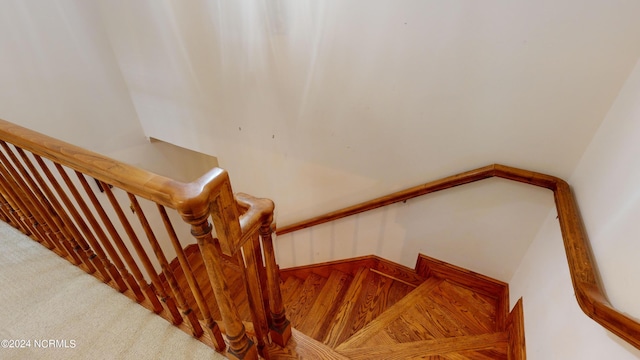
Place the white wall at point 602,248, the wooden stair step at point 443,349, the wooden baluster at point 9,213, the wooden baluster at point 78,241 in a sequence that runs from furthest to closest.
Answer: the wooden baluster at point 9,213, the wooden stair step at point 443,349, the wooden baluster at point 78,241, the white wall at point 602,248

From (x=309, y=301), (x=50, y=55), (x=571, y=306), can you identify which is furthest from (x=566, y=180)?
(x=50, y=55)

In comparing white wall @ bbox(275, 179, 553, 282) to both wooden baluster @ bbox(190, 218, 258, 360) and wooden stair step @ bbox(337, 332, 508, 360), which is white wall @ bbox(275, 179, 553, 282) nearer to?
wooden stair step @ bbox(337, 332, 508, 360)

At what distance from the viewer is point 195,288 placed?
0.95 metres

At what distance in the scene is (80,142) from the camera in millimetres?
2498

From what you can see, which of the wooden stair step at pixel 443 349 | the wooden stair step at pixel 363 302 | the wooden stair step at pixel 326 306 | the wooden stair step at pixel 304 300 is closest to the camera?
the wooden stair step at pixel 443 349

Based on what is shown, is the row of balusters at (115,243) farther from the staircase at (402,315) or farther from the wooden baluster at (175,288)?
the staircase at (402,315)

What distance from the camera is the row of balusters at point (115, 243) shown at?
0.90 metres

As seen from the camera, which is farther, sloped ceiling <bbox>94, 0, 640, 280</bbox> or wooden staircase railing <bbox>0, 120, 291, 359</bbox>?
sloped ceiling <bbox>94, 0, 640, 280</bbox>

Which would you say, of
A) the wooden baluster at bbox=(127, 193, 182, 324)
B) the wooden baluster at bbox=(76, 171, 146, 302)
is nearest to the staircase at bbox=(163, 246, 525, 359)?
the wooden baluster at bbox=(127, 193, 182, 324)

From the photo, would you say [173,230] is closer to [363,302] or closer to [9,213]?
[363,302]

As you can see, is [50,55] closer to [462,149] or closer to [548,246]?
[462,149]

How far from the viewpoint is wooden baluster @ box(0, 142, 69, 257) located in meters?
1.16

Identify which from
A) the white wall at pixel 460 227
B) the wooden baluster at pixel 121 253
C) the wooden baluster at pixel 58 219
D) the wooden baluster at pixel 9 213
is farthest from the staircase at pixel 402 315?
the wooden baluster at pixel 9 213

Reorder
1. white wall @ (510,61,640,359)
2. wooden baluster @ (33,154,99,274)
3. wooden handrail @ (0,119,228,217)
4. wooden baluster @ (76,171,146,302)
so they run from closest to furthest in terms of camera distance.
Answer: wooden handrail @ (0,119,228,217)
white wall @ (510,61,640,359)
wooden baluster @ (76,171,146,302)
wooden baluster @ (33,154,99,274)
